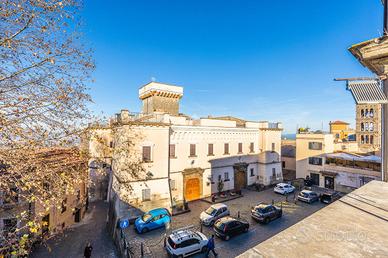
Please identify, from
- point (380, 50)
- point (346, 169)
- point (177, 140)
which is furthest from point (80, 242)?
point (346, 169)

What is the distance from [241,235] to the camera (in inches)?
602

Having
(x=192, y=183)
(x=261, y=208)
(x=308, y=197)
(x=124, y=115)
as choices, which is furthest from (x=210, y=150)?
(x=308, y=197)

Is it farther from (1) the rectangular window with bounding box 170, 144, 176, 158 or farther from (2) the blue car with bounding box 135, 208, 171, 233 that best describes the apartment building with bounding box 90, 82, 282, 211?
(2) the blue car with bounding box 135, 208, 171, 233

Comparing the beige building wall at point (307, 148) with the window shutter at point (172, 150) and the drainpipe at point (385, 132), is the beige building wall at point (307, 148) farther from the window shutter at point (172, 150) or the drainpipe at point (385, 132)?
the drainpipe at point (385, 132)

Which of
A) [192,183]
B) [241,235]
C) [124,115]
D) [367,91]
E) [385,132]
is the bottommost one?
[241,235]

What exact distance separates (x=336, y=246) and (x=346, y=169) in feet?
97.4

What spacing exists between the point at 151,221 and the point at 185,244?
4549 millimetres

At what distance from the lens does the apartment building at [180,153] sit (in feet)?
Result: 58.4

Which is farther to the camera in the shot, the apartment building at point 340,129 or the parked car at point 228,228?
the apartment building at point 340,129

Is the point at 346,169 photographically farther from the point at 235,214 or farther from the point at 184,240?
the point at 184,240

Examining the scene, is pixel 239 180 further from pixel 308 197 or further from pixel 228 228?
pixel 228 228

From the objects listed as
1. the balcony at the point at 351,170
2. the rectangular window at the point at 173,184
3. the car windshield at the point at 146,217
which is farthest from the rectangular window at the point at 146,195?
the balcony at the point at 351,170

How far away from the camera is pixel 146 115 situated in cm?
2239

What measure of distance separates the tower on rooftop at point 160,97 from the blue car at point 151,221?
14492 mm
